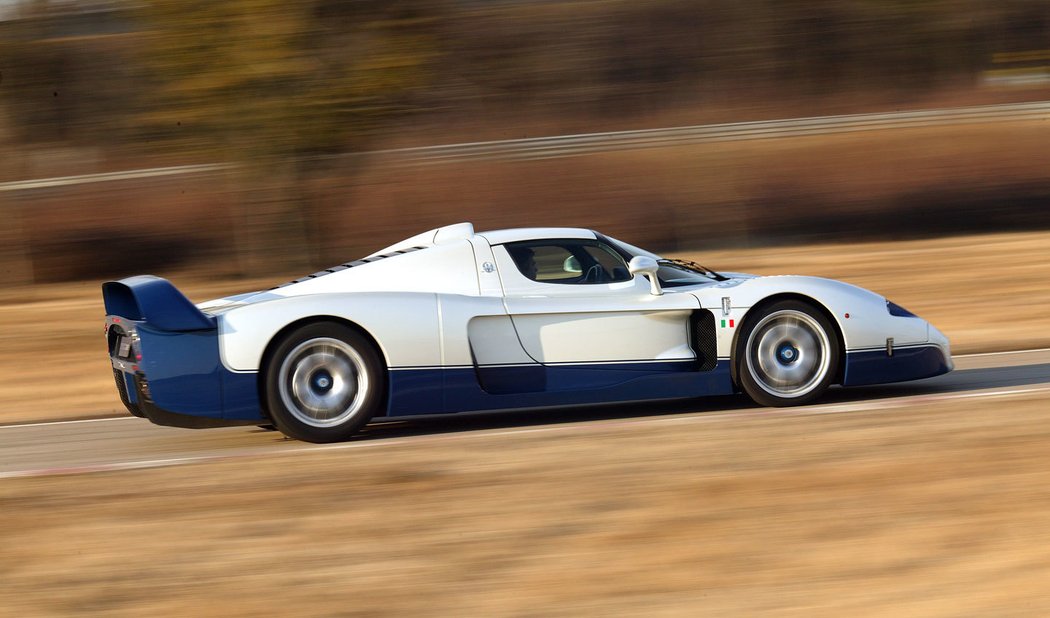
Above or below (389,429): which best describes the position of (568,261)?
above

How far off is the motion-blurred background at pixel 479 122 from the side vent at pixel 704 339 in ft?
25.7

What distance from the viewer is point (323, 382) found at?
726 centimetres

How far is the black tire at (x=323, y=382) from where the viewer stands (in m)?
7.17

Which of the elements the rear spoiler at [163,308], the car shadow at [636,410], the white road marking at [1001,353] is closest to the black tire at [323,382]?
the car shadow at [636,410]

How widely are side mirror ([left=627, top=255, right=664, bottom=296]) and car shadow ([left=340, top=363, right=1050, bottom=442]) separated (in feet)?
2.74

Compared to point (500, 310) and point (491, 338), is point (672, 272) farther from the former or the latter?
point (491, 338)

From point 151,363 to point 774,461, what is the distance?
3.47 m

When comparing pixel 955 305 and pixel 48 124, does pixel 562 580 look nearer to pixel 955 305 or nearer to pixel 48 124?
pixel 955 305

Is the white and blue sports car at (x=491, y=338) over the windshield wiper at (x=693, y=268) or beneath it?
beneath

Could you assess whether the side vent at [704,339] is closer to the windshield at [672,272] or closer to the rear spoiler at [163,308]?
the windshield at [672,272]

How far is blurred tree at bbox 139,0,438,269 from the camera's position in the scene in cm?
1438

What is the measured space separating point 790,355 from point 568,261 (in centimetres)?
152

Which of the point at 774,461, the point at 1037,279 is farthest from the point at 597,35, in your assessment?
the point at 774,461

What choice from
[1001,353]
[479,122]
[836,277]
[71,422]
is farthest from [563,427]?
[479,122]
